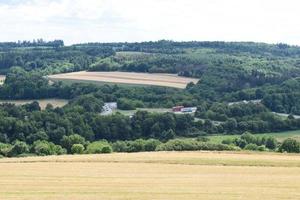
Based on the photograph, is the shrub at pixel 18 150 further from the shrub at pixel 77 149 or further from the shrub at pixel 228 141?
the shrub at pixel 228 141

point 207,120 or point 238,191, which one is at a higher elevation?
point 238,191

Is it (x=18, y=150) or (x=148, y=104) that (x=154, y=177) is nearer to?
(x=18, y=150)

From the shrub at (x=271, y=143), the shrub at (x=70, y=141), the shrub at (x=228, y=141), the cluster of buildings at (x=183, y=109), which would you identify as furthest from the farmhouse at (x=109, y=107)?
the shrub at (x=271, y=143)

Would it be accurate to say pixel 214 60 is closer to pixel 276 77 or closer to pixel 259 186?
pixel 276 77

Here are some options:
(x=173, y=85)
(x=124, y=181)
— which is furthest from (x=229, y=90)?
(x=124, y=181)

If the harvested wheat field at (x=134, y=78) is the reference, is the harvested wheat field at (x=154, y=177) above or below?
above

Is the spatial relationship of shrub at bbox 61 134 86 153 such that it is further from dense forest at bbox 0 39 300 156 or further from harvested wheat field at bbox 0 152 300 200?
harvested wheat field at bbox 0 152 300 200
